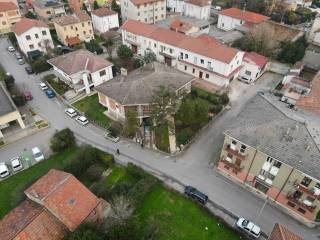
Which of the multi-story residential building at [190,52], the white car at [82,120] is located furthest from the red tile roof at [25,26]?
the white car at [82,120]

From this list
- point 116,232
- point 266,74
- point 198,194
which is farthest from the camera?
point 266,74

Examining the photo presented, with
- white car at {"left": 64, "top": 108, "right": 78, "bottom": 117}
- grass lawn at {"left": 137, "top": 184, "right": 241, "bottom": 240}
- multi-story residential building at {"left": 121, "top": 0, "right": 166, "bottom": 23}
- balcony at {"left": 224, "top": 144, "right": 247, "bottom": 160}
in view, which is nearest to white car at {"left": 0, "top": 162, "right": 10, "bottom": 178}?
white car at {"left": 64, "top": 108, "right": 78, "bottom": 117}

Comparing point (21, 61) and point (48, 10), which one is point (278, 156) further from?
point (48, 10)

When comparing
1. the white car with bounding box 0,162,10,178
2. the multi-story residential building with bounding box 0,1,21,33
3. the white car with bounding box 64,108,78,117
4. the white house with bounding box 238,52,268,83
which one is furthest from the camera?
the multi-story residential building with bounding box 0,1,21,33

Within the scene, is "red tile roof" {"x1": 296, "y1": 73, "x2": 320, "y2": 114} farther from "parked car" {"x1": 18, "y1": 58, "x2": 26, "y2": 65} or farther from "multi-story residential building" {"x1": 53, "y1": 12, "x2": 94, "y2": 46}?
"parked car" {"x1": 18, "y1": 58, "x2": 26, "y2": 65}

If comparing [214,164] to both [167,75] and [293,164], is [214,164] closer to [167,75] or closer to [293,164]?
[293,164]

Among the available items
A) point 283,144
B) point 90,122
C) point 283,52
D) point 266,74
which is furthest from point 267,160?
point 283,52
